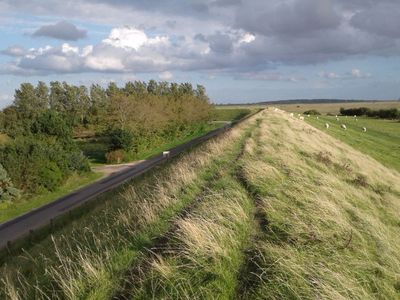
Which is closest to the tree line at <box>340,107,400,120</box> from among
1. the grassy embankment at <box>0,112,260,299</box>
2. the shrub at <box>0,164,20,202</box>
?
the shrub at <box>0,164,20,202</box>

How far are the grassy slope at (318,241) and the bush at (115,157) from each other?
56677 millimetres

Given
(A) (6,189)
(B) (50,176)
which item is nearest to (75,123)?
(B) (50,176)

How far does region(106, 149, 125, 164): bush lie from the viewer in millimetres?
69438

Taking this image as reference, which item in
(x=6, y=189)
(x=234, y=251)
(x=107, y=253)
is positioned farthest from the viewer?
(x=6, y=189)

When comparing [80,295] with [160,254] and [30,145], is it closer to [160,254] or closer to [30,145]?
[160,254]

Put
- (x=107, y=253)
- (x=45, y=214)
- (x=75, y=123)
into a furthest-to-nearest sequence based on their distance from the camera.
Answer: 1. (x=75, y=123)
2. (x=45, y=214)
3. (x=107, y=253)

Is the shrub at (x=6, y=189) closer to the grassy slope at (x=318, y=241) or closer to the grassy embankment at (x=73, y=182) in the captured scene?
the grassy embankment at (x=73, y=182)

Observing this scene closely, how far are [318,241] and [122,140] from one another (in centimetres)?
6429

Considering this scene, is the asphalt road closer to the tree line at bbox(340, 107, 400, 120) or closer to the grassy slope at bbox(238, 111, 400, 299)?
the grassy slope at bbox(238, 111, 400, 299)

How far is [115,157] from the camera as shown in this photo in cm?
6950

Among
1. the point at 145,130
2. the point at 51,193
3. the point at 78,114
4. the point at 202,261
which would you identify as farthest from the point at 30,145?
the point at 78,114

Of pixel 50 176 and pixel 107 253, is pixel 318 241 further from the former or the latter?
pixel 50 176

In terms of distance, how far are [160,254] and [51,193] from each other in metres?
41.9

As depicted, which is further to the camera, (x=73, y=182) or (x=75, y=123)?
(x=75, y=123)
